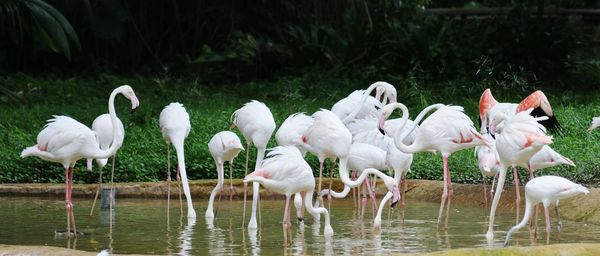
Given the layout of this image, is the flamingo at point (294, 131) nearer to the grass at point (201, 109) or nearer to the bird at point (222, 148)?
the bird at point (222, 148)

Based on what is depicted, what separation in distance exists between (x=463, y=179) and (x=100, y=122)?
3.21m

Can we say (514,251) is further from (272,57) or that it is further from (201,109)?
(272,57)

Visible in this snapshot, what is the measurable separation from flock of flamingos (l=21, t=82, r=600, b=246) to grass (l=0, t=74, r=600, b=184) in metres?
1.05

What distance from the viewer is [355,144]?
26.2 feet

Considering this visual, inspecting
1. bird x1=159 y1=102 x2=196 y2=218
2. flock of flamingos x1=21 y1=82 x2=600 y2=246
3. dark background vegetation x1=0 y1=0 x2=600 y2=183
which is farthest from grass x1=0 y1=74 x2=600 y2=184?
bird x1=159 y1=102 x2=196 y2=218

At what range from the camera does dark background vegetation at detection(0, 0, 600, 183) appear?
12.8m

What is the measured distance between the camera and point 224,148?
299 inches

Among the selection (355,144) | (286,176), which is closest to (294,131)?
(355,144)

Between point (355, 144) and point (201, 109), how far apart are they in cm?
509

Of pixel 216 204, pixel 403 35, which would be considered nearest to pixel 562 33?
pixel 403 35

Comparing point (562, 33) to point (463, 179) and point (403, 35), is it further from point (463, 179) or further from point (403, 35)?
point (463, 179)

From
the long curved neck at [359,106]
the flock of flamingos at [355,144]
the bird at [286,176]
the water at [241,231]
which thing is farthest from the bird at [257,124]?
the bird at [286,176]

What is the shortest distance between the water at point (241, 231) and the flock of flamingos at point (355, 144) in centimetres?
17

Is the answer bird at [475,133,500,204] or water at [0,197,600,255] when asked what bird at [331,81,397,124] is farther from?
bird at [475,133,500,204]
